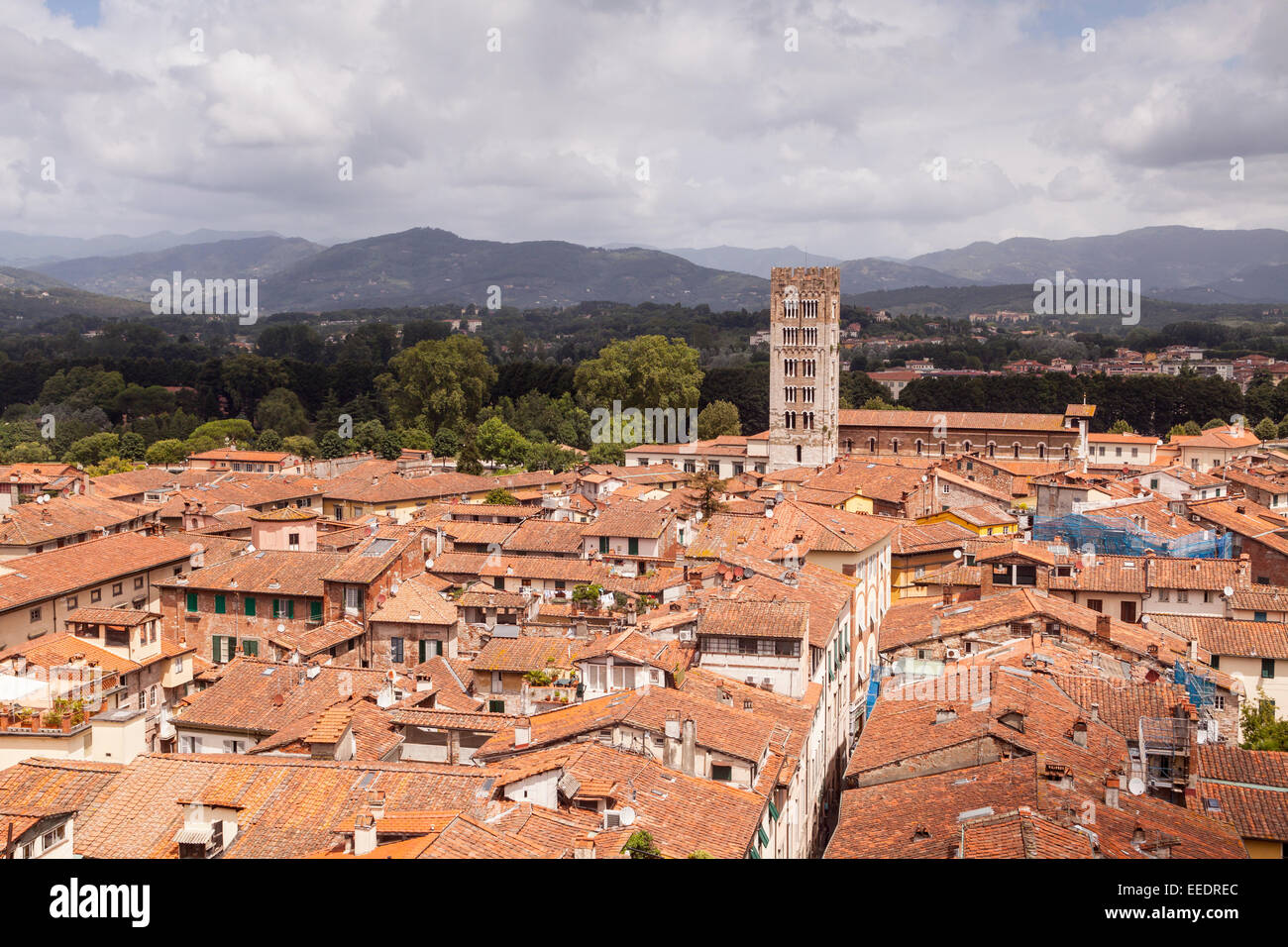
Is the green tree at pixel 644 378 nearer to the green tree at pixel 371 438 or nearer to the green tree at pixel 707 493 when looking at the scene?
the green tree at pixel 371 438

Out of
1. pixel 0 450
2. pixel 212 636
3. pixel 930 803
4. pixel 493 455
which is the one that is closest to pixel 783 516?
pixel 212 636

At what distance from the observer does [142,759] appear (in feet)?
47.3

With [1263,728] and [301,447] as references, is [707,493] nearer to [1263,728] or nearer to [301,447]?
[1263,728]

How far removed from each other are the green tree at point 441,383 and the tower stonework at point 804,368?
25.5 meters

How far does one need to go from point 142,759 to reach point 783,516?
64.8 ft

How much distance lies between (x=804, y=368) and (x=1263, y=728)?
158 ft

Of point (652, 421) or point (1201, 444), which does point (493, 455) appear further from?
point (1201, 444)

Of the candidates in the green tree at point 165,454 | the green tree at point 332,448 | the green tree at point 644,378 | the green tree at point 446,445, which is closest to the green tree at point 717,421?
the green tree at point 644,378

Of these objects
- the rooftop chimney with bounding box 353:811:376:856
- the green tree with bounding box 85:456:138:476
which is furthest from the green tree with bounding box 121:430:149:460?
the rooftop chimney with bounding box 353:811:376:856

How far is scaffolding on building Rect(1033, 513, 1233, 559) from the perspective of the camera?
Result: 33375 mm

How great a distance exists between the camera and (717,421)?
81938mm

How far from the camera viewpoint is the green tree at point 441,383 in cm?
8231

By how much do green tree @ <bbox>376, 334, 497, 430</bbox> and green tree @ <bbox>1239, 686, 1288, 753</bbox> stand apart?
66.2 meters

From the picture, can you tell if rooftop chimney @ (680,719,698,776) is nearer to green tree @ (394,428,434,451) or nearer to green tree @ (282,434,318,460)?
green tree @ (394,428,434,451)
